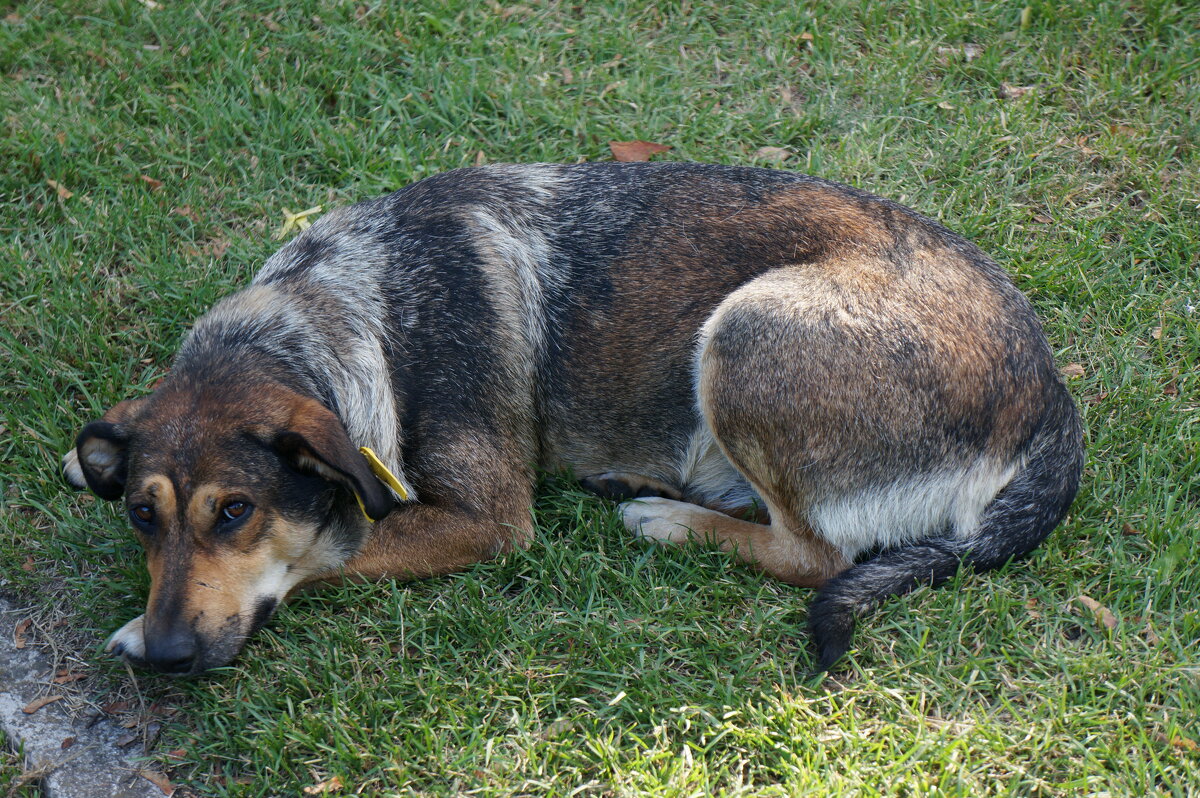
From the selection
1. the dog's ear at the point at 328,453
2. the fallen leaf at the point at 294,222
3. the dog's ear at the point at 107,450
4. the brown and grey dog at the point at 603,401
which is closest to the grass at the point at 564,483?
the fallen leaf at the point at 294,222

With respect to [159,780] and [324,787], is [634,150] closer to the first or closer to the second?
[324,787]

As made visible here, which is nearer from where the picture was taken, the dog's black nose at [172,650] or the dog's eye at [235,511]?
the dog's black nose at [172,650]

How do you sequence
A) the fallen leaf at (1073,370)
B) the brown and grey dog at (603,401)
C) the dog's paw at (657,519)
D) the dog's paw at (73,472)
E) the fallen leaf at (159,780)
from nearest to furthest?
the fallen leaf at (159,780)
the brown and grey dog at (603,401)
the dog's paw at (657,519)
the dog's paw at (73,472)
the fallen leaf at (1073,370)

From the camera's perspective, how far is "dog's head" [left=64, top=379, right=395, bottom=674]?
3619 millimetres

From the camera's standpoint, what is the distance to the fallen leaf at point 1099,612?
3.98 m

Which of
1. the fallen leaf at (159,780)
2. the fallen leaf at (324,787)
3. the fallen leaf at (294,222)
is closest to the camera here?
the fallen leaf at (324,787)

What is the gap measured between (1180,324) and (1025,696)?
251 cm

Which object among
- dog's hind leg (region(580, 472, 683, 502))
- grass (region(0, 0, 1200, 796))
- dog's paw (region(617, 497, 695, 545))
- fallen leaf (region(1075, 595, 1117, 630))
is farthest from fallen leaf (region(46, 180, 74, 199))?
fallen leaf (region(1075, 595, 1117, 630))

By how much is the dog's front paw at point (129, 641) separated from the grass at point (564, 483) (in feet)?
0.42

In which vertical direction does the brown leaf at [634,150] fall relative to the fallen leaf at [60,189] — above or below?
above

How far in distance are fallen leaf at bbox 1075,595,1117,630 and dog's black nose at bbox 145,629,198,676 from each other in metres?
3.44

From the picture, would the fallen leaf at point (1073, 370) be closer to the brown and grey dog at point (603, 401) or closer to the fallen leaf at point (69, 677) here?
the brown and grey dog at point (603, 401)

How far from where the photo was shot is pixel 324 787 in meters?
3.51

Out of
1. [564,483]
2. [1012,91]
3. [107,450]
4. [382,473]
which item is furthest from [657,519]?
[1012,91]
